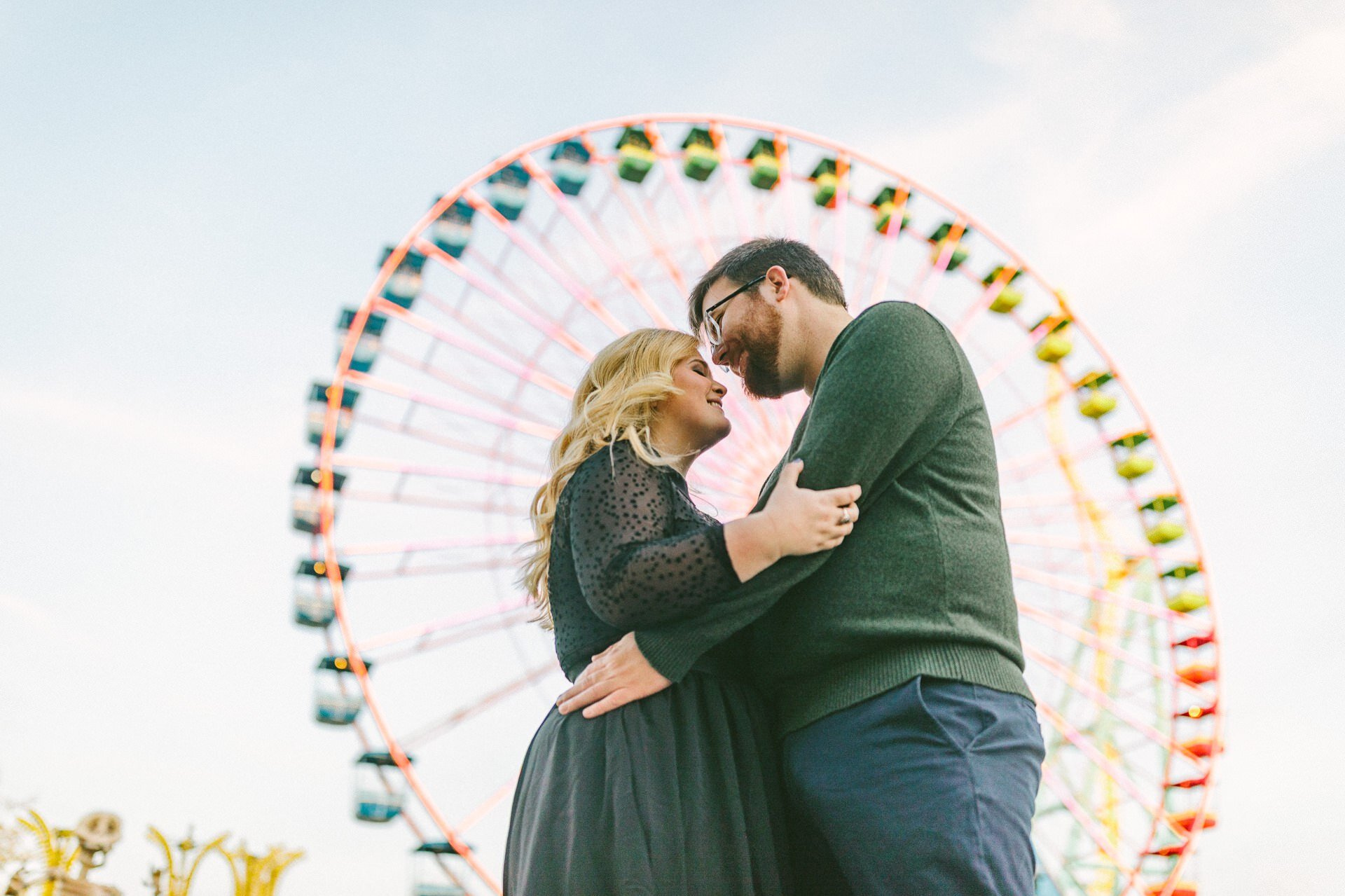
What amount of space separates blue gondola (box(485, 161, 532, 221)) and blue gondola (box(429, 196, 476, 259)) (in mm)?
323

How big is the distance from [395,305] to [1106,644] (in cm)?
792

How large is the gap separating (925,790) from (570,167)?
12141 millimetres

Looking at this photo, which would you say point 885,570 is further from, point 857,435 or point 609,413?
point 609,413

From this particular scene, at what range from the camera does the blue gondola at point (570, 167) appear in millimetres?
13500

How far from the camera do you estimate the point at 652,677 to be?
2289 millimetres

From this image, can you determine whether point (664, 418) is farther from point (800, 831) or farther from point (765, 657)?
point (800, 831)

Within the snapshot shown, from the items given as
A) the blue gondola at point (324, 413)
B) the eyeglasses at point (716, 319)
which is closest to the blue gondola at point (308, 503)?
the blue gondola at point (324, 413)

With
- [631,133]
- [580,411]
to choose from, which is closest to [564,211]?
[631,133]

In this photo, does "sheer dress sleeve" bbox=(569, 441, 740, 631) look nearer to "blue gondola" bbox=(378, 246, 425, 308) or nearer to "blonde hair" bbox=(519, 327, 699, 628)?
"blonde hair" bbox=(519, 327, 699, 628)

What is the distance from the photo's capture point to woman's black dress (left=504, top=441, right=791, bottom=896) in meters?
2.19

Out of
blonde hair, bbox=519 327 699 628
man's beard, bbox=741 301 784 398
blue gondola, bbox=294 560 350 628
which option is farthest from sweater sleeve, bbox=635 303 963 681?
blue gondola, bbox=294 560 350 628

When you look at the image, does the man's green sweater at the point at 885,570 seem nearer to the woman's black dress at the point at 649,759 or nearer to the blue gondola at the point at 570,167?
the woman's black dress at the point at 649,759

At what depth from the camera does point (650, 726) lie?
2301 mm

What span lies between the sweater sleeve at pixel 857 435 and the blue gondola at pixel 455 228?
1079cm
